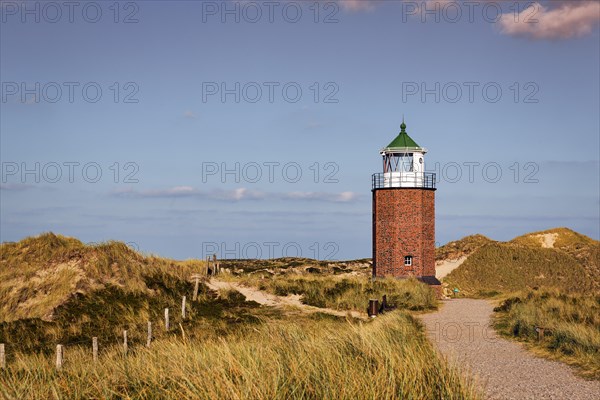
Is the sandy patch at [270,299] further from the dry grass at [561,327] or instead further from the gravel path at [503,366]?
the dry grass at [561,327]

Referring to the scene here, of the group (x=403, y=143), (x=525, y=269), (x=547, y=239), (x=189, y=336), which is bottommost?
(x=525, y=269)

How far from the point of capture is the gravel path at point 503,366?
1120 cm

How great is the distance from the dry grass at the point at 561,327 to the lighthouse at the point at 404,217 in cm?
656

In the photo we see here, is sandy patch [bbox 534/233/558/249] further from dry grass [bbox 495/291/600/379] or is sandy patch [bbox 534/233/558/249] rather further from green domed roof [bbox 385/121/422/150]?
dry grass [bbox 495/291/600/379]

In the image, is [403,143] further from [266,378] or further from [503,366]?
[266,378]

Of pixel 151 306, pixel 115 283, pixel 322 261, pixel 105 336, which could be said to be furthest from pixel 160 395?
pixel 322 261

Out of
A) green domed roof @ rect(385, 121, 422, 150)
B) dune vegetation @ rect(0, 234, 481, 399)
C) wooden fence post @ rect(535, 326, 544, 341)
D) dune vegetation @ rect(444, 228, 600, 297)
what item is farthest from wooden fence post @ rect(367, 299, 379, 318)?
dune vegetation @ rect(444, 228, 600, 297)

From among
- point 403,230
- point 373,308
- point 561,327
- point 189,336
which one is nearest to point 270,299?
point 373,308

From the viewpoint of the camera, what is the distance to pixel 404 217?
34.1 m

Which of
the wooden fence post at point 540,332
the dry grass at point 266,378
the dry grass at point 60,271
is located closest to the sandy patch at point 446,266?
the dry grass at point 60,271

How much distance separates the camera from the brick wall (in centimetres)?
3403

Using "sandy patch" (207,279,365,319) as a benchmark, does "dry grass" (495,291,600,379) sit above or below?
above

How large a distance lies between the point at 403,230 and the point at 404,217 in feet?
2.49

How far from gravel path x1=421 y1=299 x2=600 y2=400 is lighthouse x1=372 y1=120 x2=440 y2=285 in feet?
36.6
